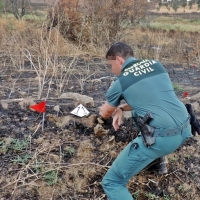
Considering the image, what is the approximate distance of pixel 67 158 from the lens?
12.4ft

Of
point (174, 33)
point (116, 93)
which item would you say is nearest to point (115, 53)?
point (116, 93)

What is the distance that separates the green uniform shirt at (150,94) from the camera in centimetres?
297

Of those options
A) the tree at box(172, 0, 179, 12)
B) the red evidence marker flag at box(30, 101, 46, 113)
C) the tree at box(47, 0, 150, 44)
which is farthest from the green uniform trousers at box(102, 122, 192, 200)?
the tree at box(172, 0, 179, 12)

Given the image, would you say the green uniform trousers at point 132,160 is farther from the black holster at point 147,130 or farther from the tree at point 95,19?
the tree at point 95,19

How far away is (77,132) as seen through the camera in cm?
413

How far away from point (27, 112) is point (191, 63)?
23.2 feet

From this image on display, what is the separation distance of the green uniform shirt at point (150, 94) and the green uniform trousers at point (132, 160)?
0.48ft

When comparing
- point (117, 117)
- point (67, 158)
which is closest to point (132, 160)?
point (117, 117)

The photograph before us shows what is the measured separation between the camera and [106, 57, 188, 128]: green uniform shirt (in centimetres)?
297

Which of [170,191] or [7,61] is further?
[7,61]

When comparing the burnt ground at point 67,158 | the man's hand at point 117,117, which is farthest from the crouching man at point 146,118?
the burnt ground at point 67,158

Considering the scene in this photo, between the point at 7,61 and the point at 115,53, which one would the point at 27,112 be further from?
the point at 7,61

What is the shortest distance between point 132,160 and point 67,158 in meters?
0.97

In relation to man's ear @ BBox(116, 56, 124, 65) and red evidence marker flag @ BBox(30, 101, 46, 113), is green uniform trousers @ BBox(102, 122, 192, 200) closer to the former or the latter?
man's ear @ BBox(116, 56, 124, 65)
